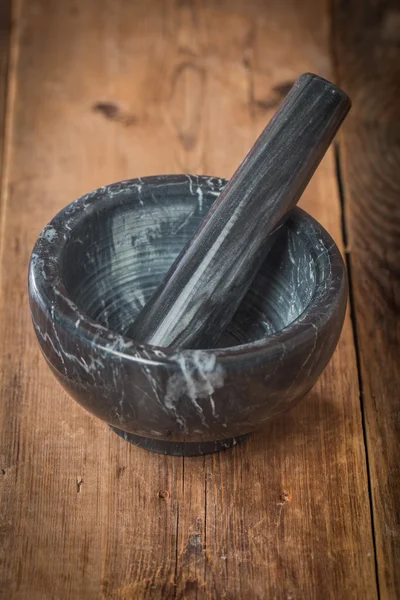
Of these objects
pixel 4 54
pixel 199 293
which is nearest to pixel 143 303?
pixel 199 293

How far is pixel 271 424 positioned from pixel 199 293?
29 centimetres

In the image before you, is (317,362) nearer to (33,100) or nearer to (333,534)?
(333,534)

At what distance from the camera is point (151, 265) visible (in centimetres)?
162

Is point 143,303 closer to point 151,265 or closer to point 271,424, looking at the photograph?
point 151,265

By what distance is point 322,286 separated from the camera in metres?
1.38

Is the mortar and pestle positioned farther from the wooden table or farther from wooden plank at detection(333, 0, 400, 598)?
wooden plank at detection(333, 0, 400, 598)

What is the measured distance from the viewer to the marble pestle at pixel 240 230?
1427mm

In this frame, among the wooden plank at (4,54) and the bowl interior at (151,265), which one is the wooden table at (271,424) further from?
the bowl interior at (151,265)

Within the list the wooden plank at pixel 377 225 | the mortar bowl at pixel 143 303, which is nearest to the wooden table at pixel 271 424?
the wooden plank at pixel 377 225

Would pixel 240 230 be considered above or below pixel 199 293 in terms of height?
above

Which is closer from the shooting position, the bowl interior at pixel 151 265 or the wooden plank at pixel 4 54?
the bowl interior at pixel 151 265

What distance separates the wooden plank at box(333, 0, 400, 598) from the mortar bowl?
0.24 metres

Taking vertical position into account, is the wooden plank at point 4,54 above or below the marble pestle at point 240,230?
above

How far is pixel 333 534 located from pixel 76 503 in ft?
1.33
